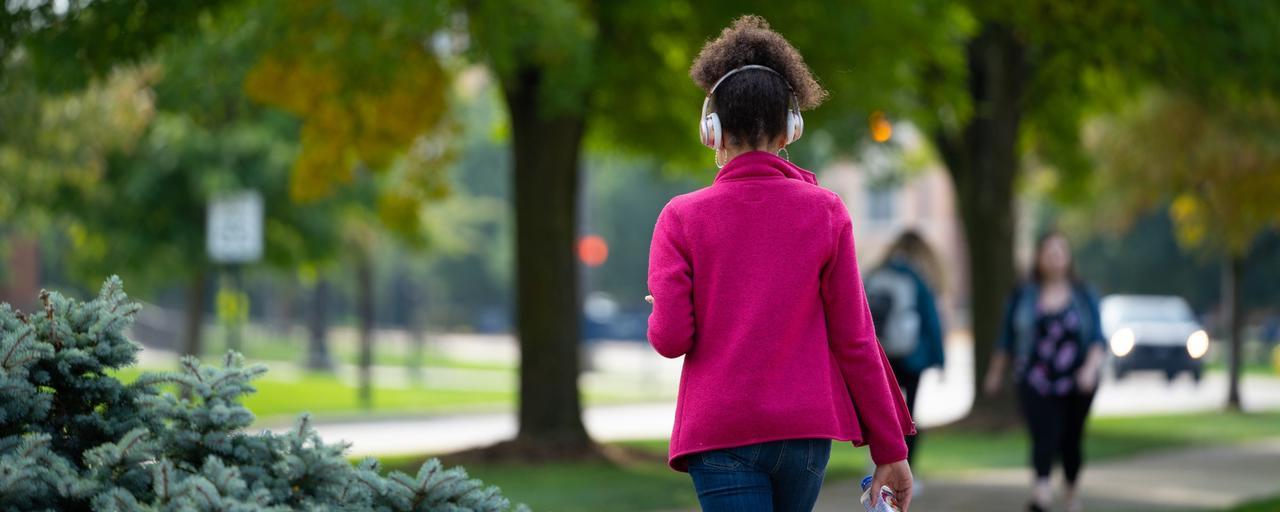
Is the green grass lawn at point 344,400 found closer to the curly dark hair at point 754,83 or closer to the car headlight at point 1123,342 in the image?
the car headlight at point 1123,342

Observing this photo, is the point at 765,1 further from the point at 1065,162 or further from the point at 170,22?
the point at 1065,162

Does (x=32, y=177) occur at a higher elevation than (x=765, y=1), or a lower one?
higher

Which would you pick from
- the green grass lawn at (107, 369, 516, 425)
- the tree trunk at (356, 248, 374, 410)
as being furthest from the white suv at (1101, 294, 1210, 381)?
the tree trunk at (356, 248, 374, 410)

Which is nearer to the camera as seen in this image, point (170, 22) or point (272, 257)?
point (170, 22)

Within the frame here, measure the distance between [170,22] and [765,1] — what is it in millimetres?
4183

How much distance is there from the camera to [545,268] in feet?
43.8

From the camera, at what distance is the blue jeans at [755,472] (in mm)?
3529

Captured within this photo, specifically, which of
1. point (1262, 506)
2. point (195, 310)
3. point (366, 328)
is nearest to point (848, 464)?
point (1262, 506)

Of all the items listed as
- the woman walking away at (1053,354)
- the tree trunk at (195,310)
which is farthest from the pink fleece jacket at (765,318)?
the tree trunk at (195,310)

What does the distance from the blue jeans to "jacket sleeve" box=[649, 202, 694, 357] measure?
0.86 ft

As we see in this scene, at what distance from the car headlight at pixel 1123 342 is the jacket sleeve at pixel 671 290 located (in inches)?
1115

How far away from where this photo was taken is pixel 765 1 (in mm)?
11422

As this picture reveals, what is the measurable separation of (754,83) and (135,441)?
1639mm

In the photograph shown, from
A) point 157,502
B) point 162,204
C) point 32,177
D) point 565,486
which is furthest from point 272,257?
point 157,502
